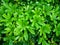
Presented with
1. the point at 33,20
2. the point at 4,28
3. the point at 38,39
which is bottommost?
the point at 38,39

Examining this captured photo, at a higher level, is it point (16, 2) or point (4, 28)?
point (16, 2)

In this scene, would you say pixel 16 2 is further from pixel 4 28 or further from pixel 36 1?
pixel 4 28

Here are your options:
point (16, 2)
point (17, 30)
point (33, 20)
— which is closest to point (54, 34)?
point (33, 20)

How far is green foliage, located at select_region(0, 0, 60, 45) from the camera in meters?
2.19

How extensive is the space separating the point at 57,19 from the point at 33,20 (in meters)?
0.40

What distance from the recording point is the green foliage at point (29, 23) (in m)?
2.19

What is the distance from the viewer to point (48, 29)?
2.22 meters

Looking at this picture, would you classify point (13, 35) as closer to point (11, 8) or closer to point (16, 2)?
point (11, 8)

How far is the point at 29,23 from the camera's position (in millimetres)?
2254

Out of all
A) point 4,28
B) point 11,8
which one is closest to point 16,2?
point 11,8

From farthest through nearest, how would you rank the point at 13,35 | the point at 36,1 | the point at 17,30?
the point at 36,1
the point at 13,35
the point at 17,30

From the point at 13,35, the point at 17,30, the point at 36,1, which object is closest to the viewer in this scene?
the point at 17,30

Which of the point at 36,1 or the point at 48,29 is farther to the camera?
the point at 36,1

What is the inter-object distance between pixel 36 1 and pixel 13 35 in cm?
65
